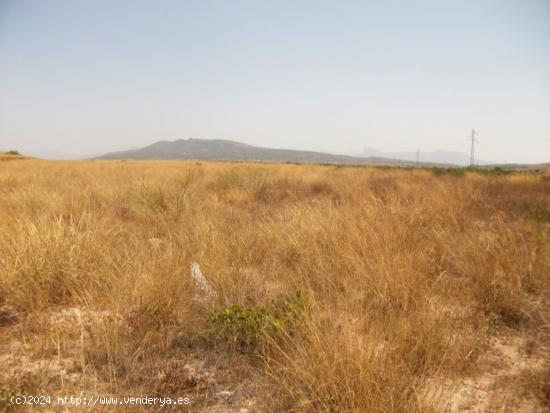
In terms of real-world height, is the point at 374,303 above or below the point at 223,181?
below

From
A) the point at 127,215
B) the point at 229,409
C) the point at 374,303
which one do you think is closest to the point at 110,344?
the point at 229,409

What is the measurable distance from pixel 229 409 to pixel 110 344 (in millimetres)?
883

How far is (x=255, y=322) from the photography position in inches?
82.8

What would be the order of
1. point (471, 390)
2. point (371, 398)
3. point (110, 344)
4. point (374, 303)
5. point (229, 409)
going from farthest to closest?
point (374, 303) < point (110, 344) < point (471, 390) < point (229, 409) < point (371, 398)

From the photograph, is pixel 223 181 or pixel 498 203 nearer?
pixel 498 203

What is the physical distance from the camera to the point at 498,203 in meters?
7.31

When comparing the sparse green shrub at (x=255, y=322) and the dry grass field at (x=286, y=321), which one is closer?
the dry grass field at (x=286, y=321)

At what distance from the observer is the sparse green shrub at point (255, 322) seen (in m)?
2.02

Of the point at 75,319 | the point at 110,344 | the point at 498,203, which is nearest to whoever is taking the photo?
the point at 110,344

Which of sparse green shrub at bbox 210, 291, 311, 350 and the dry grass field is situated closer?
the dry grass field

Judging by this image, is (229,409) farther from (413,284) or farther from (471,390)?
(413,284)

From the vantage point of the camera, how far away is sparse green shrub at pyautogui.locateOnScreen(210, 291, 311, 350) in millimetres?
2020

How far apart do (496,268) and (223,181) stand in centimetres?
841

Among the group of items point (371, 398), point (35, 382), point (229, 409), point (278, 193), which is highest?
point (278, 193)
